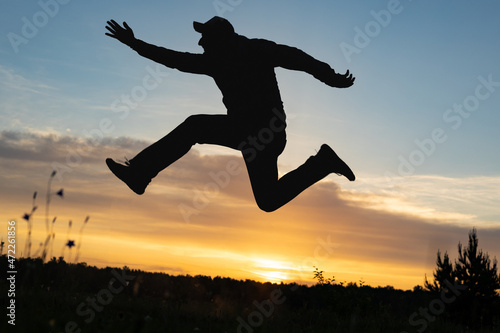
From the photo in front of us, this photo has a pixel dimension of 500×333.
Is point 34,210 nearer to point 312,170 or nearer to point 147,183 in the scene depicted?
point 147,183

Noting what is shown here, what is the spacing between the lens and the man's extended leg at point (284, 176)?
6.82 m

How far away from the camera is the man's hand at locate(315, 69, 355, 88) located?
6.93 metres

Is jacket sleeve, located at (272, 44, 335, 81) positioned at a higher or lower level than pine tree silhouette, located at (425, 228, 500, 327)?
higher

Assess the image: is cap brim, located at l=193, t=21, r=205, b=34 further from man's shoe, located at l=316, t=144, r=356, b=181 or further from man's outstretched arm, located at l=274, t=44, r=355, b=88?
man's shoe, located at l=316, t=144, r=356, b=181

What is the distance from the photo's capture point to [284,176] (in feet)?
23.1

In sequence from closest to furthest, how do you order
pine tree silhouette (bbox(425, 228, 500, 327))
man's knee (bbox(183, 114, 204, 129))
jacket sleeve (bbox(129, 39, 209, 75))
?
man's knee (bbox(183, 114, 204, 129)) < jacket sleeve (bbox(129, 39, 209, 75)) < pine tree silhouette (bbox(425, 228, 500, 327))

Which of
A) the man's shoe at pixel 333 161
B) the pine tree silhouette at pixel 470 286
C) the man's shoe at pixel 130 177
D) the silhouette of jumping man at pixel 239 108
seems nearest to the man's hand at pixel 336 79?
the silhouette of jumping man at pixel 239 108

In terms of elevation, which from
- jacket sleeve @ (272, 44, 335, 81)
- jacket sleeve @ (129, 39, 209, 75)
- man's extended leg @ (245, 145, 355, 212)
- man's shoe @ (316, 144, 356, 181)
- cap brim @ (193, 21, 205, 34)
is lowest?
man's extended leg @ (245, 145, 355, 212)

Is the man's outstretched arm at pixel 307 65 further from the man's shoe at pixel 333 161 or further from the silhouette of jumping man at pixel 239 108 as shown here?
the man's shoe at pixel 333 161

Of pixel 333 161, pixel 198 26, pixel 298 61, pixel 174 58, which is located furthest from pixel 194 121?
pixel 333 161

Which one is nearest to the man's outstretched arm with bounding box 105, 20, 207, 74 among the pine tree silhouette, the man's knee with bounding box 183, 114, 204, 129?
the man's knee with bounding box 183, 114, 204, 129

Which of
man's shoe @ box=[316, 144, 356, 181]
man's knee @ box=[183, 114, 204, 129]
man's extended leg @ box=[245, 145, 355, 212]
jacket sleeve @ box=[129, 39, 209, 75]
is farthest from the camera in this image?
man's shoe @ box=[316, 144, 356, 181]

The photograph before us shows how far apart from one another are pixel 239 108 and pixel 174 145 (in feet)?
3.34

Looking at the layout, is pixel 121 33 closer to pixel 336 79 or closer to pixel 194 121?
pixel 194 121
